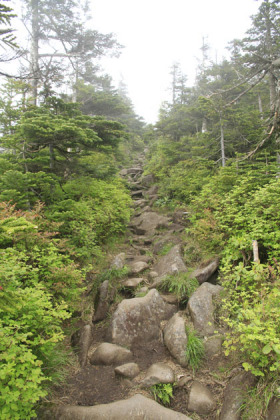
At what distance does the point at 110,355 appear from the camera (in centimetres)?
400

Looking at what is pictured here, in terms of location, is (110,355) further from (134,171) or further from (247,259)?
(134,171)

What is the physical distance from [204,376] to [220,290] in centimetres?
178

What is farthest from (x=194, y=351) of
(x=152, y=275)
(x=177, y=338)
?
(x=152, y=275)

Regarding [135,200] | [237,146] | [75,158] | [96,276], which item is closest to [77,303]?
[96,276]

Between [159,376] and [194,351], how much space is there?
0.74 m

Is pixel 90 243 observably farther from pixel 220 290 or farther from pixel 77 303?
pixel 220 290

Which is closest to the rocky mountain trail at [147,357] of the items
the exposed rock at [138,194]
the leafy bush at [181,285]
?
the leafy bush at [181,285]

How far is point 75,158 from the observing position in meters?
7.66

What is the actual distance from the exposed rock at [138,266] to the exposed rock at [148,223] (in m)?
2.57

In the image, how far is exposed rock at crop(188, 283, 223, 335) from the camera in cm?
429

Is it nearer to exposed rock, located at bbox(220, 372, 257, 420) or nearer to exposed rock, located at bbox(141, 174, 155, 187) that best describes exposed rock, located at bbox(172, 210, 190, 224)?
exposed rock, located at bbox(141, 174, 155, 187)

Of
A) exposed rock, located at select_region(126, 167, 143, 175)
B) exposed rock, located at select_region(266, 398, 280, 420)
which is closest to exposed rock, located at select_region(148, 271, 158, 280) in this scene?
exposed rock, located at select_region(266, 398, 280, 420)

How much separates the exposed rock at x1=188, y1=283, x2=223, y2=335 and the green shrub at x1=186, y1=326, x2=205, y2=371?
29 centimetres

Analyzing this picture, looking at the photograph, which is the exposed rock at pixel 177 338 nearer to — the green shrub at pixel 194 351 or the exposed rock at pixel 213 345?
the green shrub at pixel 194 351
